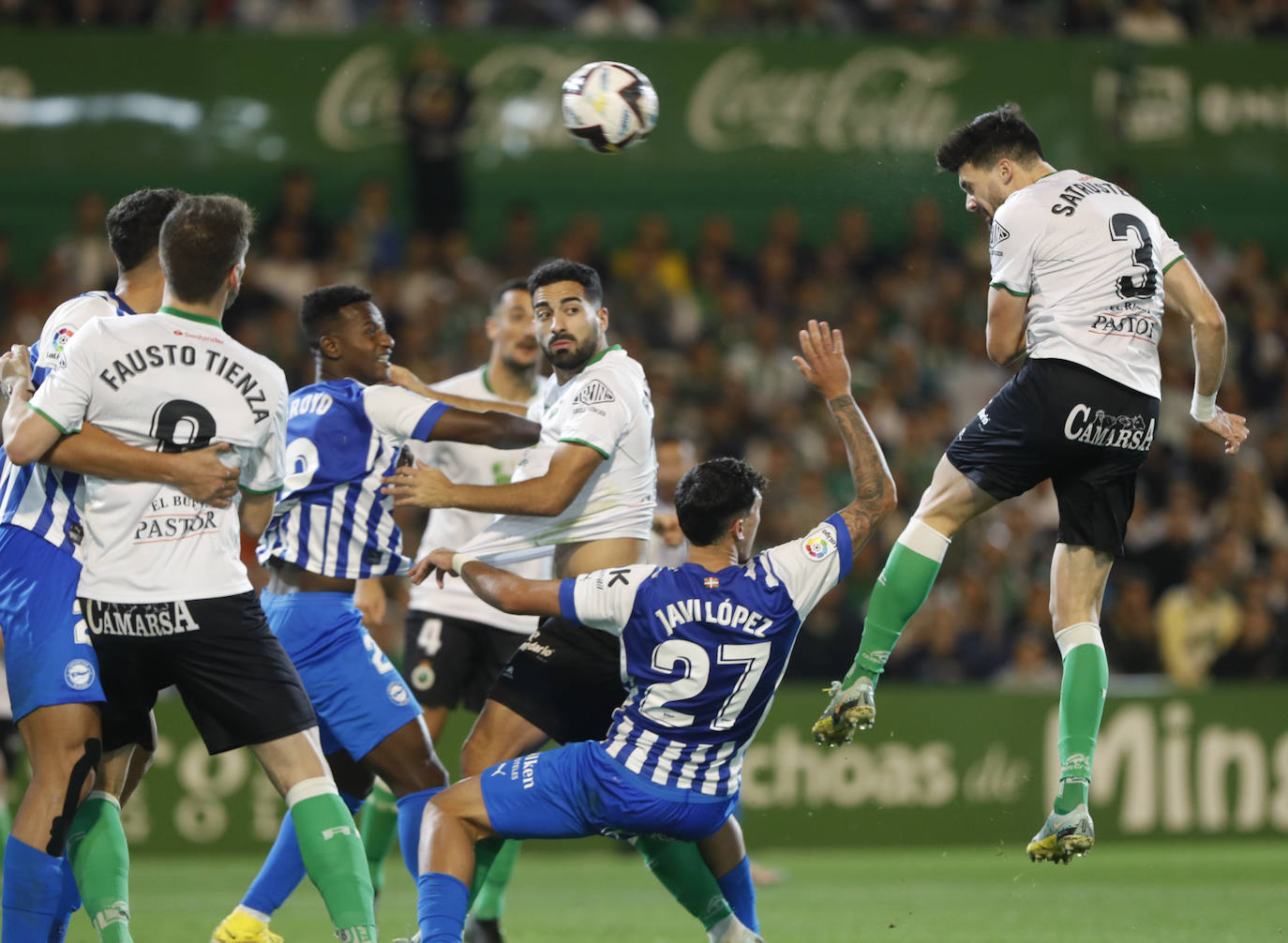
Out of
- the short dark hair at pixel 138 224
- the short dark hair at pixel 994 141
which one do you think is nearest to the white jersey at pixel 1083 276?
the short dark hair at pixel 994 141

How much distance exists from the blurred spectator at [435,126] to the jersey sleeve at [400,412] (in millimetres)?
9710

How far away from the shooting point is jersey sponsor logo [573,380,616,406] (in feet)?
20.5

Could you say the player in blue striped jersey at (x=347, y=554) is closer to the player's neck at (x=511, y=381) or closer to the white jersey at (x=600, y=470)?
the white jersey at (x=600, y=470)

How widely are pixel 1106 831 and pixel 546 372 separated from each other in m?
5.35

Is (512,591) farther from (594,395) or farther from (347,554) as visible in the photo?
(347,554)

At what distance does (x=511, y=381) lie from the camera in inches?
335

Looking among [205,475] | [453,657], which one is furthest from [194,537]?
[453,657]

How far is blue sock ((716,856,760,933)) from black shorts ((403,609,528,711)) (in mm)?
2049

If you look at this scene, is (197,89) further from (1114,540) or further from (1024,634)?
(1114,540)

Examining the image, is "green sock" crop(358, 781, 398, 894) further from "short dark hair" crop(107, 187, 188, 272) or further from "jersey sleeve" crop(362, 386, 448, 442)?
"short dark hair" crop(107, 187, 188, 272)

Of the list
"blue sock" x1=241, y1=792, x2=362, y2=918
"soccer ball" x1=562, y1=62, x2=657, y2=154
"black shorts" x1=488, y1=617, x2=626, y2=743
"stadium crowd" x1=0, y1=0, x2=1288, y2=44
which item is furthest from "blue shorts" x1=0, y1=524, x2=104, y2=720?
"stadium crowd" x1=0, y1=0, x2=1288, y2=44

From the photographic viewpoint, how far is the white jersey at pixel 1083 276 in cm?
607

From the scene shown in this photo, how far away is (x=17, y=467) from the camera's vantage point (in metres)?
5.46

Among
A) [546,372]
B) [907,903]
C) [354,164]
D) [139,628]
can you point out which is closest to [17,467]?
[139,628]
